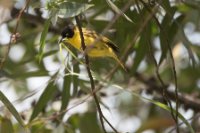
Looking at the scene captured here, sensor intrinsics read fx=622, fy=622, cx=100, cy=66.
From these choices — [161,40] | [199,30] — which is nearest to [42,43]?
[161,40]

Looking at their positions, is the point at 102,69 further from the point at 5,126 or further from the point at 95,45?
the point at 5,126

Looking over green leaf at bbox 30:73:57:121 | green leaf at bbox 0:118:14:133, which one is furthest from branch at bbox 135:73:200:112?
green leaf at bbox 0:118:14:133

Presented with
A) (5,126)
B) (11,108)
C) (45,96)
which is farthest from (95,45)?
(11,108)

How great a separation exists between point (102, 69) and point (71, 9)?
6.63 ft

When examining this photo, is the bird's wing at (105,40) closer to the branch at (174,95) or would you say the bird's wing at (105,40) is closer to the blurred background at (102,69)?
the blurred background at (102,69)

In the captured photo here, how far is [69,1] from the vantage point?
9.37 feet

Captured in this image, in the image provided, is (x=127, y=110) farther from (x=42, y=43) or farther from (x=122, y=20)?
(x=42, y=43)

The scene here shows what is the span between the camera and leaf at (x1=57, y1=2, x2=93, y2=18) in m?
2.66

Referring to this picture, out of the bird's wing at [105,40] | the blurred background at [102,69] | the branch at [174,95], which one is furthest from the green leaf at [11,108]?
the branch at [174,95]

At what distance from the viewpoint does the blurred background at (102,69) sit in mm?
2844

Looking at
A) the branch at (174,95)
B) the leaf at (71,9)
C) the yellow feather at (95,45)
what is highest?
the leaf at (71,9)

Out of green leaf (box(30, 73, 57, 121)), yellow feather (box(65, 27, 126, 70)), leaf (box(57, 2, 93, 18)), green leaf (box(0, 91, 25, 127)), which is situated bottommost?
green leaf (box(30, 73, 57, 121))

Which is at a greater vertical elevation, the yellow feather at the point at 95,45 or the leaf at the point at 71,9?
the leaf at the point at 71,9

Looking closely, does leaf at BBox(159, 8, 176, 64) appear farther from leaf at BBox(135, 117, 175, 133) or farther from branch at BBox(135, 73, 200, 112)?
branch at BBox(135, 73, 200, 112)
